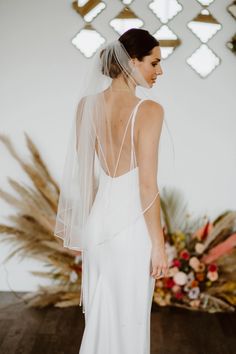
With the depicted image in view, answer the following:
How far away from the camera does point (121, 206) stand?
191 cm

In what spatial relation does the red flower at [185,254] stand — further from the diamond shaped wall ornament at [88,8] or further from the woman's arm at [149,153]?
the diamond shaped wall ornament at [88,8]

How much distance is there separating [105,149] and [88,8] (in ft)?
5.63

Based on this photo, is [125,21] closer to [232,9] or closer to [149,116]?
[232,9]

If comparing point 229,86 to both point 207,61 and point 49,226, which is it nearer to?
point 207,61

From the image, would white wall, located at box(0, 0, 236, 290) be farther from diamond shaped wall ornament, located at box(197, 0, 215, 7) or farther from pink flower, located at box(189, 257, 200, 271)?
pink flower, located at box(189, 257, 200, 271)

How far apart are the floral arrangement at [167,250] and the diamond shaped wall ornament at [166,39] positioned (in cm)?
96

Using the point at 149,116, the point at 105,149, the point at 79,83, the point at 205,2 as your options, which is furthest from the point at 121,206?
the point at 205,2

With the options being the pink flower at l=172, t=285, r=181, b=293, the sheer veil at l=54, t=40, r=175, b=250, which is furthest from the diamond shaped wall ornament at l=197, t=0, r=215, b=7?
the pink flower at l=172, t=285, r=181, b=293

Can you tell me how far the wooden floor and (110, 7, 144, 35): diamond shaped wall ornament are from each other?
1.88 meters

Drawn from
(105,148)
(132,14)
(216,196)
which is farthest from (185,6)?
(105,148)

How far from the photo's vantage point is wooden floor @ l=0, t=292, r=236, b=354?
8.84ft

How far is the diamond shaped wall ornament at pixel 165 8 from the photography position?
3.30m

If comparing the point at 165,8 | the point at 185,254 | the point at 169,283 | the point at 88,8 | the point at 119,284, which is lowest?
the point at 169,283

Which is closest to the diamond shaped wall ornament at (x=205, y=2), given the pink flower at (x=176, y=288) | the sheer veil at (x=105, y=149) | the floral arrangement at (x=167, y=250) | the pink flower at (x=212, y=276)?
the floral arrangement at (x=167, y=250)
